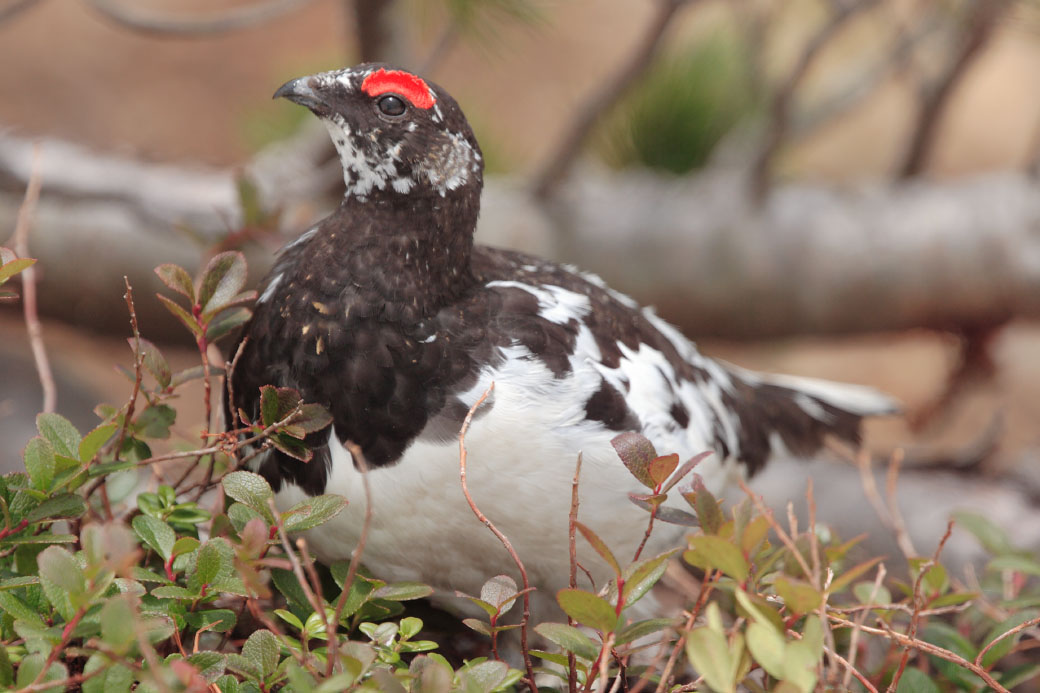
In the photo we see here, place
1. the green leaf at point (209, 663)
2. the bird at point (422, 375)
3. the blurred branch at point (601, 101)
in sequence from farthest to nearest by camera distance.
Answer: the blurred branch at point (601, 101)
the bird at point (422, 375)
the green leaf at point (209, 663)

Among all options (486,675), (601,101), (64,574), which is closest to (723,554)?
(486,675)

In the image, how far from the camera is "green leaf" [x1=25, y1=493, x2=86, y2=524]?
67 cm

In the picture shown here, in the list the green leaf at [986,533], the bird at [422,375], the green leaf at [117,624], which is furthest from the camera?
the green leaf at [986,533]

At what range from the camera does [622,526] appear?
0.87m

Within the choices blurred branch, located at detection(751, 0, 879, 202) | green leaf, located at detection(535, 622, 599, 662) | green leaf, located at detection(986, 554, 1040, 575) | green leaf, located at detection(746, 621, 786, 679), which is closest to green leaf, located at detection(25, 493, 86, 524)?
green leaf, located at detection(535, 622, 599, 662)

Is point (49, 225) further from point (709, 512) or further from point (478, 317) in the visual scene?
point (709, 512)

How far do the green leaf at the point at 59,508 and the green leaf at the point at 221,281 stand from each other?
0.17 meters

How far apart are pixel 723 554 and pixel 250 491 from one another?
340 mm

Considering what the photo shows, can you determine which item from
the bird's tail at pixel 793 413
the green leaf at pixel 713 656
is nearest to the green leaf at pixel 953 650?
the bird's tail at pixel 793 413

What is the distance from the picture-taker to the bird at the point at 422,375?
803mm

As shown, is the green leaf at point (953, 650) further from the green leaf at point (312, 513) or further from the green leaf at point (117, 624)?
the green leaf at point (117, 624)

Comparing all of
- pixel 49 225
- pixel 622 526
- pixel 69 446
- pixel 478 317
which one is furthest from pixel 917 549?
pixel 49 225

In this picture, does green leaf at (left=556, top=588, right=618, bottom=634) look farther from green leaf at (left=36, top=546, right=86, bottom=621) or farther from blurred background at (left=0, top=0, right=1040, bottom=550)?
blurred background at (left=0, top=0, right=1040, bottom=550)

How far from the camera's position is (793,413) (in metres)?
1.35
